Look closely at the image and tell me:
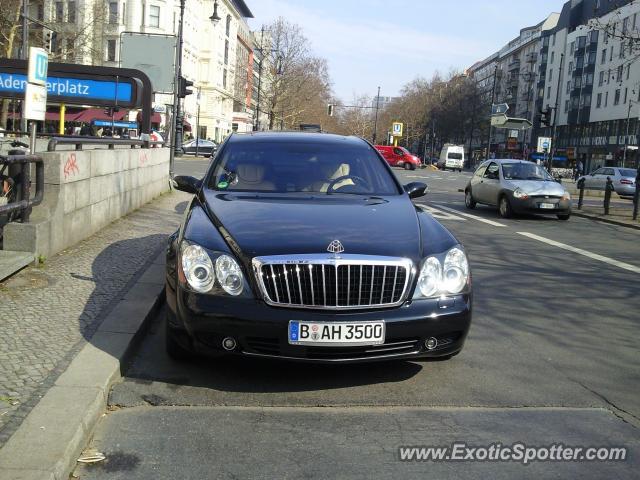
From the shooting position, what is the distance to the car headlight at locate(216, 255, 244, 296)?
4.20 metres

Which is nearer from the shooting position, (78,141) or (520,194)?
(78,141)

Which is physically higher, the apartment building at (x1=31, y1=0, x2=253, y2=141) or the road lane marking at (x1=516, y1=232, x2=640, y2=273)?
the apartment building at (x1=31, y1=0, x2=253, y2=141)

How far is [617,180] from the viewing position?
34.0m

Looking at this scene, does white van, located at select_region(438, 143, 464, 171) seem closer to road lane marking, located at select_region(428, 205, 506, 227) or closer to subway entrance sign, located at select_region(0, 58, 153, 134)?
road lane marking, located at select_region(428, 205, 506, 227)

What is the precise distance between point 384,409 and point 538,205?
13875 millimetres

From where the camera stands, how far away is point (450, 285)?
4453mm

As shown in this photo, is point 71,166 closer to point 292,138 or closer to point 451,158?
point 292,138

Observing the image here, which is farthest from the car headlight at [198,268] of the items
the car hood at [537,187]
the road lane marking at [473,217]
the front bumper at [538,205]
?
the car hood at [537,187]

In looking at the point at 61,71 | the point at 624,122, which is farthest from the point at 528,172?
the point at 624,122

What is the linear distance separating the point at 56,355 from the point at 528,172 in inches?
620

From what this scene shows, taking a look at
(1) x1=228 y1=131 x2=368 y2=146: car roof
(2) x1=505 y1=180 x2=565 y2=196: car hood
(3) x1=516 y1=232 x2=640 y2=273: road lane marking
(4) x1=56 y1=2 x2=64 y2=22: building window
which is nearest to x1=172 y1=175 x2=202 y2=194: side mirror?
(1) x1=228 y1=131 x2=368 y2=146: car roof

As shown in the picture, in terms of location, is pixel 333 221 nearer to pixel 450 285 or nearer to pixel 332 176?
pixel 450 285

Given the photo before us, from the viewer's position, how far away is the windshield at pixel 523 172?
18.0m

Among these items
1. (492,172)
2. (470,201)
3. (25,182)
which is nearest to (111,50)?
(470,201)
